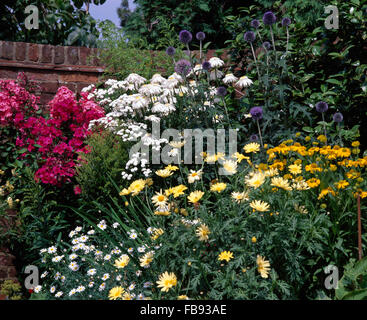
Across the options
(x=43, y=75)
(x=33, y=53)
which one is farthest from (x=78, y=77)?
(x=33, y=53)

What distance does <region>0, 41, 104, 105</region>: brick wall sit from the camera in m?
4.66

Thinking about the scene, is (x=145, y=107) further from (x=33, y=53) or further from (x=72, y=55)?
(x=33, y=53)

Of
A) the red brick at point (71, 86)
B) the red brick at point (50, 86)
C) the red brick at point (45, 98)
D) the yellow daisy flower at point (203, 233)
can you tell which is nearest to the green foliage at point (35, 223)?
the red brick at point (45, 98)

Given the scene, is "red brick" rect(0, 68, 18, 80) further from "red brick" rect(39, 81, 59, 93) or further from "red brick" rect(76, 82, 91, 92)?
"red brick" rect(76, 82, 91, 92)

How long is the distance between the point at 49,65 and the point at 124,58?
0.89 meters

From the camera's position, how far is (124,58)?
474 cm

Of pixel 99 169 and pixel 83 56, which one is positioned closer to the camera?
pixel 99 169

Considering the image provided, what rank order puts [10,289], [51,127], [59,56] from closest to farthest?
[10,289], [51,127], [59,56]

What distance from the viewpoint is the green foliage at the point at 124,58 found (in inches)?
187

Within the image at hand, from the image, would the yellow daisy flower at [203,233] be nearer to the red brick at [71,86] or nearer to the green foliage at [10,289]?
the green foliage at [10,289]

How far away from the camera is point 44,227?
3467 millimetres

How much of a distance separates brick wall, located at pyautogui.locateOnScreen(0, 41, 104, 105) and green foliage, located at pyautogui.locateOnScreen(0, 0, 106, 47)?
5.44 ft
